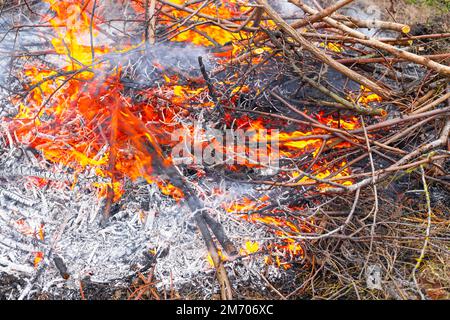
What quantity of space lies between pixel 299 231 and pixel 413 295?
2.61 ft

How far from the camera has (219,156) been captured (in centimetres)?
349

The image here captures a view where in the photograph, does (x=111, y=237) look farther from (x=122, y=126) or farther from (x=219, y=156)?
(x=219, y=156)

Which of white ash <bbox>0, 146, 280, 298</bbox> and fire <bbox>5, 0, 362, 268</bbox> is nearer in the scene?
white ash <bbox>0, 146, 280, 298</bbox>

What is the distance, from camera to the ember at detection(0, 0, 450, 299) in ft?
10.1

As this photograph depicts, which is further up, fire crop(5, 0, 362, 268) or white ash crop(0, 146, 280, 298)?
fire crop(5, 0, 362, 268)

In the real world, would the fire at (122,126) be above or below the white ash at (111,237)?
above

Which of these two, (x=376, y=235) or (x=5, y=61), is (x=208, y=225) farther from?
(x=5, y=61)

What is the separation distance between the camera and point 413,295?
2836mm

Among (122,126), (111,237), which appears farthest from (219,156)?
(111,237)

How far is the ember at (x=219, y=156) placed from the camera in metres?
3.08

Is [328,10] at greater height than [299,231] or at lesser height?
greater

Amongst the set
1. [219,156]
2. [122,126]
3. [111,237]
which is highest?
[122,126]

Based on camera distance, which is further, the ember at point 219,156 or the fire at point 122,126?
the fire at point 122,126

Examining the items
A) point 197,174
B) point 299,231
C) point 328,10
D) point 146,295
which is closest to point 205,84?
point 197,174
